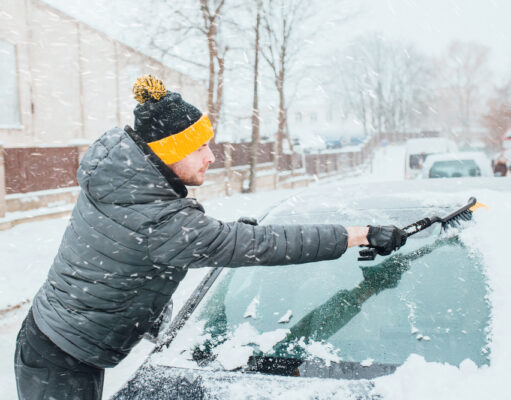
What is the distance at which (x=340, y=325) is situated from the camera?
2.15 meters

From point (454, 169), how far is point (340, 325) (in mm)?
9208

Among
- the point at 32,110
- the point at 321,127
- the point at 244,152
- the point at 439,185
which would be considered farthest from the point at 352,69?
the point at 439,185

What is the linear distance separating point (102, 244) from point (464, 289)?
1.49 meters

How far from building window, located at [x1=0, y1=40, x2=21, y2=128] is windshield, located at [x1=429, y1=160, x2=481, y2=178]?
40.0 feet

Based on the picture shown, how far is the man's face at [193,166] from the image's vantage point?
1895mm

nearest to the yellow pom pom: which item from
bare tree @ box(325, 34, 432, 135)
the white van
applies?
the white van

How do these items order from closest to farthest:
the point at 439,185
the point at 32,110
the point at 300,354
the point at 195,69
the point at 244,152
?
the point at 300,354 → the point at 439,185 → the point at 32,110 → the point at 195,69 → the point at 244,152

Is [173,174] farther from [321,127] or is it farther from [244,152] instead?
[321,127]

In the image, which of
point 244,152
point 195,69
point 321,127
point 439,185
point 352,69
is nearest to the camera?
point 439,185

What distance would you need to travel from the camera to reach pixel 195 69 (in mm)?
18328

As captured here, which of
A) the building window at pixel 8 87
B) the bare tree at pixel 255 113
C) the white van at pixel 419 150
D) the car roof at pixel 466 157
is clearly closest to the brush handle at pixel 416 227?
the car roof at pixel 466 157

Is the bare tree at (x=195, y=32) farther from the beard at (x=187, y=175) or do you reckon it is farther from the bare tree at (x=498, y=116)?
the bare tree at (x=498, y=116)

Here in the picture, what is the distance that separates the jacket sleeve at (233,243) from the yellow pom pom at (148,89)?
0.42m

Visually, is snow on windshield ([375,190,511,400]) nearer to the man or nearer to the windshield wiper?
the windshield wiper
